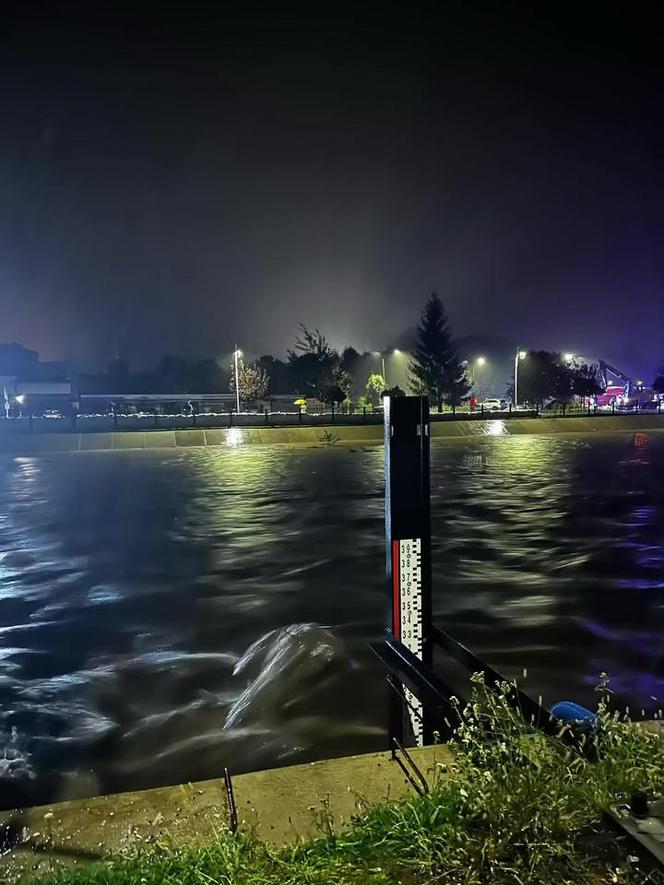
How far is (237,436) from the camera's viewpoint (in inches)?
1578

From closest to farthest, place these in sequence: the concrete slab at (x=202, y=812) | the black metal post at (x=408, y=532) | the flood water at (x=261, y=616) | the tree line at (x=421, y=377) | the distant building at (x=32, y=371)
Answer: the concrete slab at (x=202, y=812) → the black metal post at (x=408, y=532) → the flood water at (x=261, y=616) → the tree line at (x=421, y=377) → the distant building at (x=32, y=371)

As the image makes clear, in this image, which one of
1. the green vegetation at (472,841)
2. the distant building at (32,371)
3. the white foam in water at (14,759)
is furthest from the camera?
the distant building at (32,371)

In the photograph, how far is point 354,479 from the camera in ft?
70.0

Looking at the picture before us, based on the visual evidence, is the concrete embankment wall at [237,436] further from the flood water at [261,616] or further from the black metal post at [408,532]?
the black metal post at [408,532]

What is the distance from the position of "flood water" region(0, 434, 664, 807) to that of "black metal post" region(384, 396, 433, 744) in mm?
752

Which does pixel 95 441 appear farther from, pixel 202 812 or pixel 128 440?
pixel 202 812

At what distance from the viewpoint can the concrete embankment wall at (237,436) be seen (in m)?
37.2

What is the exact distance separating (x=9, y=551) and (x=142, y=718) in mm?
7702

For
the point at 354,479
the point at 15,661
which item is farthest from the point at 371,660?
the point at 354,479

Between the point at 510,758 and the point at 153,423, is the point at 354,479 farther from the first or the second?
the point at 153,423

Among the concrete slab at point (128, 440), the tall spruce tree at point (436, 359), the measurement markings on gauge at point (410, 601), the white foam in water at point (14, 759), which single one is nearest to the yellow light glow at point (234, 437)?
the concrete slab at point (128, 440)

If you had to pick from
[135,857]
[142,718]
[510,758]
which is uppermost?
[510,758]

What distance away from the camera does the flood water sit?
551cm

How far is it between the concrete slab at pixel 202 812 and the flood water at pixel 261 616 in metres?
1.34
